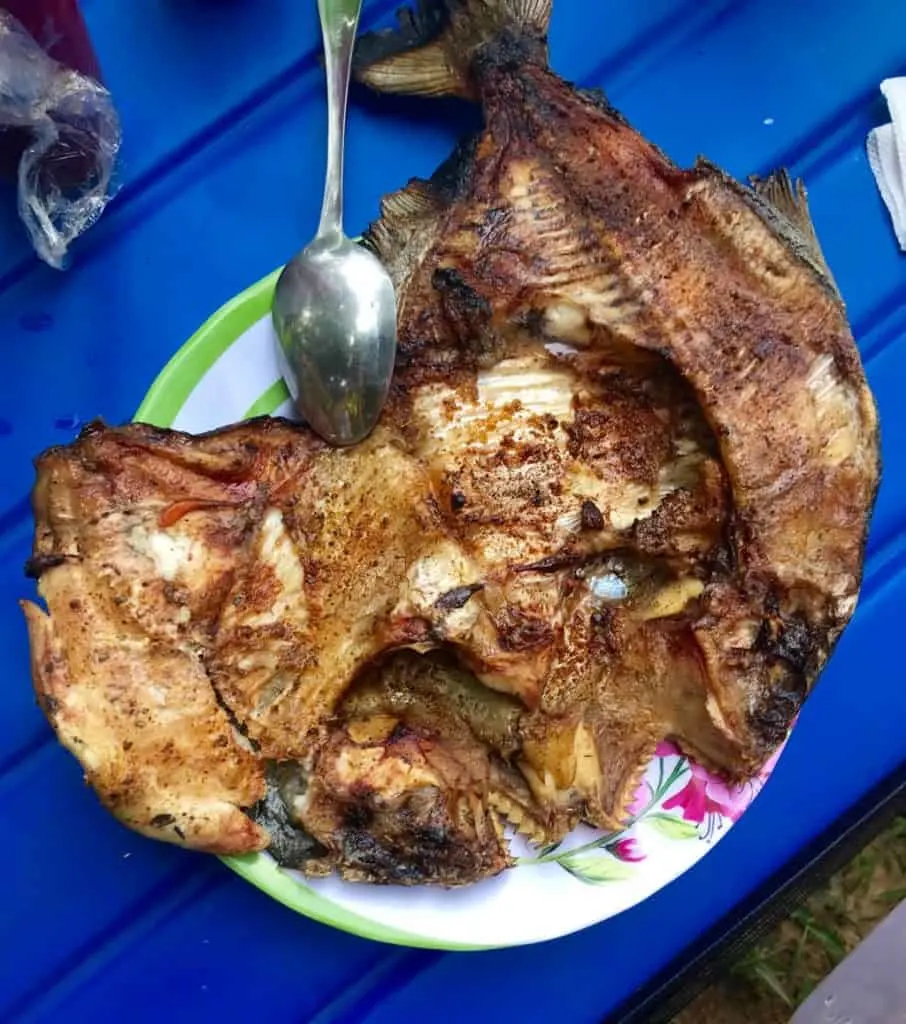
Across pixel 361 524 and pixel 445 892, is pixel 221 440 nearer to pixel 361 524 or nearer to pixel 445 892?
pixel 361 524

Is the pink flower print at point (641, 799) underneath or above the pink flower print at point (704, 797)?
above

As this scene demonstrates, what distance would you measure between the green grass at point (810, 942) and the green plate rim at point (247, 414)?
781mm

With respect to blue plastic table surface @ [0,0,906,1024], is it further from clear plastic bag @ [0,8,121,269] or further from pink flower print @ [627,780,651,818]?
pink flower print @ [627,780,651,818]

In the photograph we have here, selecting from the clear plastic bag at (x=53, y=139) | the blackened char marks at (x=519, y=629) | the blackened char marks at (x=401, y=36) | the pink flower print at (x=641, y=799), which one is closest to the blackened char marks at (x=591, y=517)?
the blackened char marks at (x=519, y=629)

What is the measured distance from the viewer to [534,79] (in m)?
1.38

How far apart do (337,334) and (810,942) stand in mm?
1556

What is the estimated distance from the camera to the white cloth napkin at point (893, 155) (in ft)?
5.66

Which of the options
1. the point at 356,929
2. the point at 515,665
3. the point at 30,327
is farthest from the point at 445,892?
the point at 30,327

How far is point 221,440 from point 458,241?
400 mm

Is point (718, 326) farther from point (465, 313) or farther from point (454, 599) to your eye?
point (454, 599)

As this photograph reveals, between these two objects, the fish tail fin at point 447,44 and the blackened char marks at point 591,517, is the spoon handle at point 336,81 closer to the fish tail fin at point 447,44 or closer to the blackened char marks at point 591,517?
the fish tail fin at point 447,44

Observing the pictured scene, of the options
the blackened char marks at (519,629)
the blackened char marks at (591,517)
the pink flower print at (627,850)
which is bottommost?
the pink flower print at (627,850)

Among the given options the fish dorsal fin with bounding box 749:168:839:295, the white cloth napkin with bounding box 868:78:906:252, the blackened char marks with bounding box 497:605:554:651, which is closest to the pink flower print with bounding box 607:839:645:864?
the blackened char marks with bounding box 497:605:554:651

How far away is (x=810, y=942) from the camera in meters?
2.01
